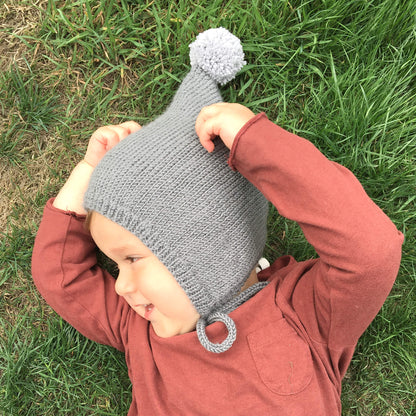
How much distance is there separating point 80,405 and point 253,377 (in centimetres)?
97

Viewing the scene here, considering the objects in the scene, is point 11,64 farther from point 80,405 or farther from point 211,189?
point 80,405

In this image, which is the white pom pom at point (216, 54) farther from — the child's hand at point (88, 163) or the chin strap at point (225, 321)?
the chin strap at point (225, 321)

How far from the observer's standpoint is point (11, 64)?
203cm

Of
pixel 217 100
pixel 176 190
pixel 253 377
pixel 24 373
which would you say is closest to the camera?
pixel 176 190

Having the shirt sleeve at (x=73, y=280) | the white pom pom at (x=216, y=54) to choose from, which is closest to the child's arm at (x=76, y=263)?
the shirt sleeve at (x=73, y=280)

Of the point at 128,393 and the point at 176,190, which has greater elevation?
the point at 176,190

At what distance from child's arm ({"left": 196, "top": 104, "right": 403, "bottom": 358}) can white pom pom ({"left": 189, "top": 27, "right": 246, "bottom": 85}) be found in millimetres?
358

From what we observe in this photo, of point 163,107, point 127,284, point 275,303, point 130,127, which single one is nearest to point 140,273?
point 127,284

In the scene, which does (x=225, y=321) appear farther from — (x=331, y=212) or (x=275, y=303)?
(x=331, y=212)

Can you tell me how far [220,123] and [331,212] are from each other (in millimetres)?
468

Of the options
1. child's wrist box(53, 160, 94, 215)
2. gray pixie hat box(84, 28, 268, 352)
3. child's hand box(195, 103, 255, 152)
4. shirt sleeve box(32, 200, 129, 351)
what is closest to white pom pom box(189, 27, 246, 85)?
gray pixie hat box(84, 28, 268, 352)

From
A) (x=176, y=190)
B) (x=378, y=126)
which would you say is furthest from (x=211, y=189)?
(x=378, y=126)

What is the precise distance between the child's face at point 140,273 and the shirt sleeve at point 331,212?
1.44ft

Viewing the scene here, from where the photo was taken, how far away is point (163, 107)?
79.9 inches
